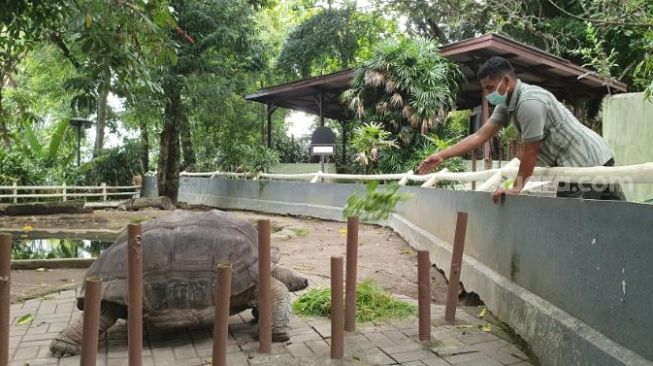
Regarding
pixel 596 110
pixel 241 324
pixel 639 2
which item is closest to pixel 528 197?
pixel 241 324

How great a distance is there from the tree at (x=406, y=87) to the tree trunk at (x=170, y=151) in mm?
5644

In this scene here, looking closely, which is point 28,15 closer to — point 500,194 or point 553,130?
point 500,194

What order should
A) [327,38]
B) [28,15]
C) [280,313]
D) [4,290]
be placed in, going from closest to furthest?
[4,290]
[280,313]
[28,15]
[327,38]

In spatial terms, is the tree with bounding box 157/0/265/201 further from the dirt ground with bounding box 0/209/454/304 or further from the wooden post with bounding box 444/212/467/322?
Result: the wooden post with bounding box 444/212/467/322

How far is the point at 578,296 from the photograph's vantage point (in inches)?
Answer: 119

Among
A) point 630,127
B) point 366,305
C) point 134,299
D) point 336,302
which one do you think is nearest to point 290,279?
point 366,305

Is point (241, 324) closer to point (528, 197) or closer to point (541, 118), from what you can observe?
point (528, 197)

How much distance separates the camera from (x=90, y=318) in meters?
2.47

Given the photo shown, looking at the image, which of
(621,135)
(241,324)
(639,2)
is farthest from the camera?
(621,135)

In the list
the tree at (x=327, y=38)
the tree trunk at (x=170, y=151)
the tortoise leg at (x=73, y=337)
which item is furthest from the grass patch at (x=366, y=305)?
the tree at (x=327, y=38)

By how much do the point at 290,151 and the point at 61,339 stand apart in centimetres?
1870

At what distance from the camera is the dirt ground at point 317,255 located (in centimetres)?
574

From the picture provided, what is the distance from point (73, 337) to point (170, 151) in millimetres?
14731

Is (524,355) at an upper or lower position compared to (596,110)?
lower
